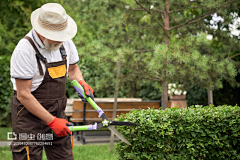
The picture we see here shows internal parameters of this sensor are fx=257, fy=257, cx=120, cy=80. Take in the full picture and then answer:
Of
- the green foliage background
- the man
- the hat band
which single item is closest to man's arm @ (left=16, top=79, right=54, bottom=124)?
the man

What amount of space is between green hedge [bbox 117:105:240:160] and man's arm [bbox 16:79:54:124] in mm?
1466

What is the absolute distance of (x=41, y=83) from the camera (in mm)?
2293

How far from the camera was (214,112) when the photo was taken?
11.9 ft

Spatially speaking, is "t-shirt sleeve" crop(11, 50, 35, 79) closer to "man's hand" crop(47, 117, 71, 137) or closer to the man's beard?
the man's beard

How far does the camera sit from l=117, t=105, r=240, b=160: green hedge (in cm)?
340

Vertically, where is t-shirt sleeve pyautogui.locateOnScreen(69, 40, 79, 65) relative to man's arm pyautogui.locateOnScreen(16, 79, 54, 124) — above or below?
above

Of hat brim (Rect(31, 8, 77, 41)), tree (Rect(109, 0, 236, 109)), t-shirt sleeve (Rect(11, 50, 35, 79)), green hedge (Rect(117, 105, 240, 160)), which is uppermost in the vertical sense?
tree (Rect(109, 0, 236, 109))

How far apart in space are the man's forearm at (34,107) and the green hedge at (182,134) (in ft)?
4.73

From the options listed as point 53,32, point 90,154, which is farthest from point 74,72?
point 90,154

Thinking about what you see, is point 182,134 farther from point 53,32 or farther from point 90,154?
point 53,32

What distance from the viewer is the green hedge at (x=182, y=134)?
11.2 ft

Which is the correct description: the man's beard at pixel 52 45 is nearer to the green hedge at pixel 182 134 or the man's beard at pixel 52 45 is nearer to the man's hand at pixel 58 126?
the man's hand at pixel 58 126

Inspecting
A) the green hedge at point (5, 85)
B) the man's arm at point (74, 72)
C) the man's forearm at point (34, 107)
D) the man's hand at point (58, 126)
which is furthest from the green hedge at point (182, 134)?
the green hedge at point (5, 85)

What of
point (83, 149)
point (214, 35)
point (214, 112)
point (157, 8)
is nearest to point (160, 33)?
point (157, 8)
